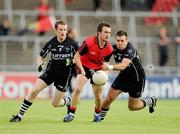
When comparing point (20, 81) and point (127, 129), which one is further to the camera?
point (20, 81)

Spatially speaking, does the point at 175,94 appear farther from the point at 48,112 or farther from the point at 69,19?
the point at 48,112

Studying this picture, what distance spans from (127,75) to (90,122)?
139 centimetres

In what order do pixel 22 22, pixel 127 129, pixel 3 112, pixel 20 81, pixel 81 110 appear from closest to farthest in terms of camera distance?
pixel 127 129 → pixel 3 112 → pixel 81 110 → pixel 20 81 → pixel 22 22

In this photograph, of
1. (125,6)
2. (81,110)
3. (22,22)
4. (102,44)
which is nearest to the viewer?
(102,44)

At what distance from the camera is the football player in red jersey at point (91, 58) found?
18.4 m

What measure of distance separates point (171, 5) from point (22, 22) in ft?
22.0

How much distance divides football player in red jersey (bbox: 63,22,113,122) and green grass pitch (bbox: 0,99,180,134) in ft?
1.54

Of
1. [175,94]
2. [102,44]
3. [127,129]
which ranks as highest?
[102,44]

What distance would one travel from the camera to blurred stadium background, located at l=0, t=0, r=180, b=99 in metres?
31.8

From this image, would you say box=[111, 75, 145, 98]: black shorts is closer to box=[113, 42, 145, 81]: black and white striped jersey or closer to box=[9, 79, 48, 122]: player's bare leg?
box=[113, 42, 145, 81]: black and white striped jersey

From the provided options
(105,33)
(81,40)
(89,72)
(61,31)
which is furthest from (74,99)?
(81,40)

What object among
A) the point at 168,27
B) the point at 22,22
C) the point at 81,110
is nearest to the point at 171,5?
the point at 168,27

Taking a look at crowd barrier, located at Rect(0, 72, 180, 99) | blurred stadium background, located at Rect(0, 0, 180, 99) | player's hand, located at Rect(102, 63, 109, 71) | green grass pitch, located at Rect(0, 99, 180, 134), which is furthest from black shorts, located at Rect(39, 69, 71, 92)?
blurred stadium background, located at Rect(0, 0, 180, 99)

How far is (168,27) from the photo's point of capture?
35.9 m
